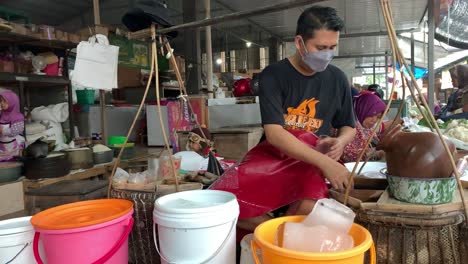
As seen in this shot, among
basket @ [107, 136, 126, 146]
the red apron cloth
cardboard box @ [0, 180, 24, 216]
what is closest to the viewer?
the red apron cloth

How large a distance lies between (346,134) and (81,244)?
1496mm

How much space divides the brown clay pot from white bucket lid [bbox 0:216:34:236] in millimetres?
1443

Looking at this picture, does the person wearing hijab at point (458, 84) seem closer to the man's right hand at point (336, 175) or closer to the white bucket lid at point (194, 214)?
the man's right hand at point (336, 175)

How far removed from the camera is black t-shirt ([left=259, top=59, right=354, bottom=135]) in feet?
6.24

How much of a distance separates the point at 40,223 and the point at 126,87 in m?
7.10

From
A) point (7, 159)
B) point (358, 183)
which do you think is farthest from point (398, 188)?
point (7, 159)

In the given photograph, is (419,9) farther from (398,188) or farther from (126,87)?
(398,188)

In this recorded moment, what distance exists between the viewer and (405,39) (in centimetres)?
1023

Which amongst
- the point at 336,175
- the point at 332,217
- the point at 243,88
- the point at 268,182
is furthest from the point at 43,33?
the point at 332,217

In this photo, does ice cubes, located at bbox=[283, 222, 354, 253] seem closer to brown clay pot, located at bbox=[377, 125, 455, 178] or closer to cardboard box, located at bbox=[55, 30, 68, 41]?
brown clay pot, located at bbox=[377, 125, 455, 178]

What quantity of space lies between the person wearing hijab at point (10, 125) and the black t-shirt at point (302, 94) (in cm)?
336

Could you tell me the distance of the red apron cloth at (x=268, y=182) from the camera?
1675 mm

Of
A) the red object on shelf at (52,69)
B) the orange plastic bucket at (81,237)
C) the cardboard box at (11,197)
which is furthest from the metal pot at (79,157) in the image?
the orange plastic bucket at (81,237)

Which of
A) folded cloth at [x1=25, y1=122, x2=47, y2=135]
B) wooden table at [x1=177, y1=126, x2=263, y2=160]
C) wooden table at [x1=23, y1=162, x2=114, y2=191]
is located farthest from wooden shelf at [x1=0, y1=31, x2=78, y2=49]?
wooden table at [x1=177, y1=126, x2=263, y2=160]
